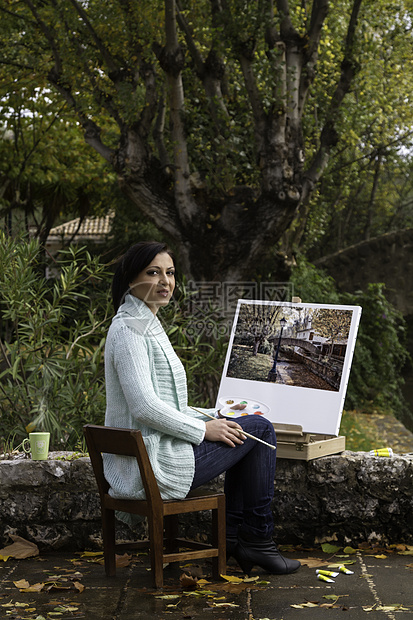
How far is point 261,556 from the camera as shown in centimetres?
350

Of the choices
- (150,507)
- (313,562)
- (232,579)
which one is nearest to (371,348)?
(313,562)

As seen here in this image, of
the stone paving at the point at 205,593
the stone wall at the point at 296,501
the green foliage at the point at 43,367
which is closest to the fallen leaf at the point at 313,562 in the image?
the stone paving at the point at 205,593

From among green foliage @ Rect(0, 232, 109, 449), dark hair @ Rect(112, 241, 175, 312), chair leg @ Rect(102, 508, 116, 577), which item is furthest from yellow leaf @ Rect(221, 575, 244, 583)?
green foliage @ Rect(0, 232, 109, 449)

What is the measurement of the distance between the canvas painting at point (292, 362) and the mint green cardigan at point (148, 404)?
0.67 metres

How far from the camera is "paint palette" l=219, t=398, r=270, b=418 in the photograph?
400 cm

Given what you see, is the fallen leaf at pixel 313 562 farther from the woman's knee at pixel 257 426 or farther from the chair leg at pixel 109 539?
the chair leg at pixel 109 539

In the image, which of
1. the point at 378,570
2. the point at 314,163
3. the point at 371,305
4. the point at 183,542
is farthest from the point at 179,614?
the point at 371,305

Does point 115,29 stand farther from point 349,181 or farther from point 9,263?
point 349,181

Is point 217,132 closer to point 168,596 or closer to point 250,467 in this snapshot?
point 250,467

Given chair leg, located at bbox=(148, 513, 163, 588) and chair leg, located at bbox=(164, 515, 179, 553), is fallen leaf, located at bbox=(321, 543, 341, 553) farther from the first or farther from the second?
chair leg, located at bbox=(148, 513, 163, 588)

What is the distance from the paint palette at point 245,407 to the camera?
4000 millimetres

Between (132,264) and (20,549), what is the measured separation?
1.66 meters

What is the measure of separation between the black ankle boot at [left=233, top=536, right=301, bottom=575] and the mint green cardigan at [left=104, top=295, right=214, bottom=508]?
0.46 metres

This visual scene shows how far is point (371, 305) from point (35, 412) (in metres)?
8.53
